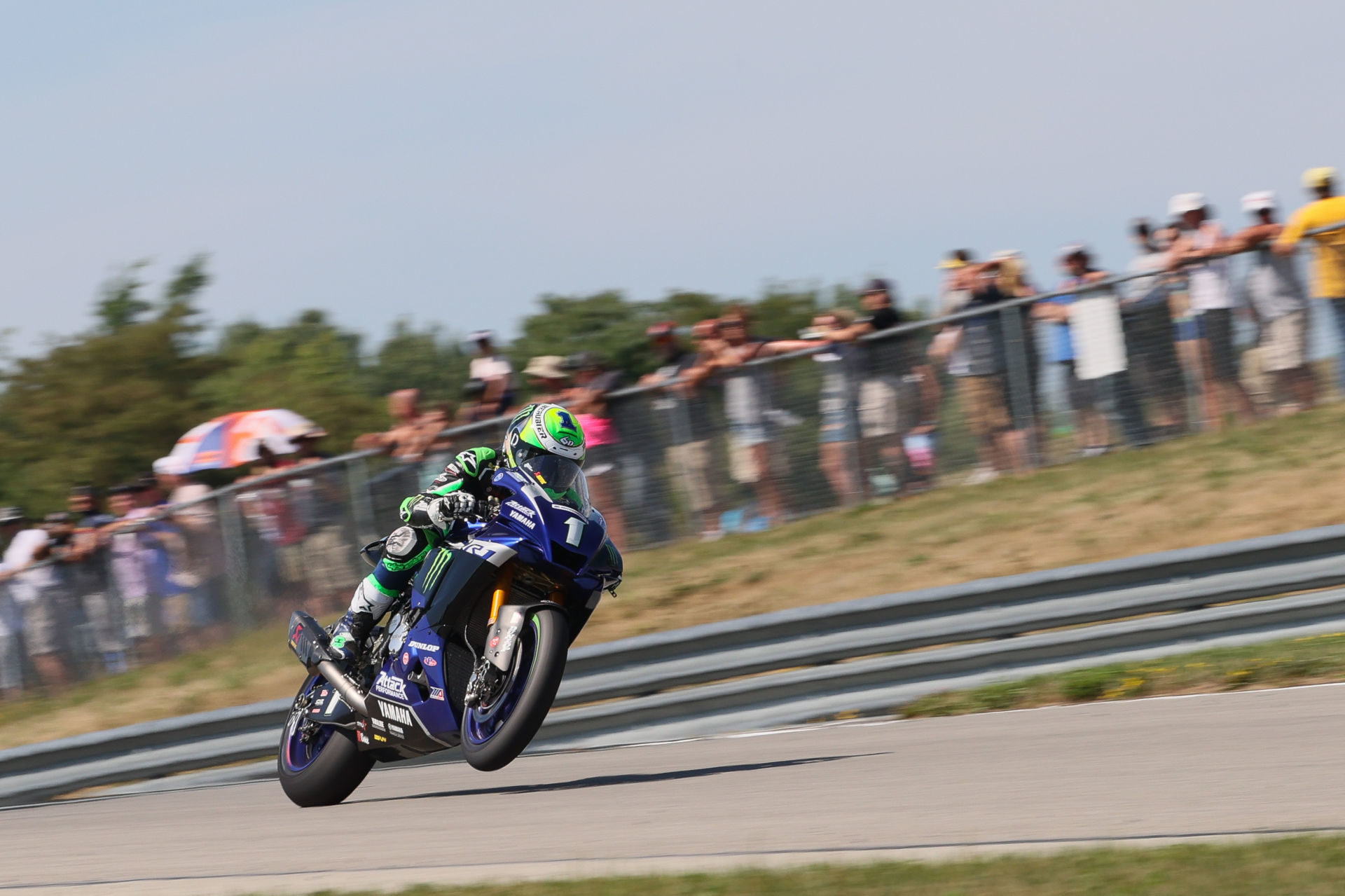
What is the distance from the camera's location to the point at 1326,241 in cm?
1181

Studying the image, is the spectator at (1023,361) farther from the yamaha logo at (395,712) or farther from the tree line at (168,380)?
the tree line at (168,380)

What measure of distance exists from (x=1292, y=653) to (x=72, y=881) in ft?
19.5

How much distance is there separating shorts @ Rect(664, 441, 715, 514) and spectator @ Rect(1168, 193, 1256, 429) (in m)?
3.67

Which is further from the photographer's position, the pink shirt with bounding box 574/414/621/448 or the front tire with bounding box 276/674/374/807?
the pink shirt with bounding box 574/414/621/448

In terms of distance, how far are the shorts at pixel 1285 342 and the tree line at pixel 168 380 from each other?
15.4m

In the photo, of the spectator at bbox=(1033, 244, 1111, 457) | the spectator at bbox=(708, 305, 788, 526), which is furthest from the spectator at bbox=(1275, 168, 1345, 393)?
the spectator at bbox=(708, 305, 788, 526)

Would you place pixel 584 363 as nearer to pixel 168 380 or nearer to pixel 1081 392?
pixel 1081 392

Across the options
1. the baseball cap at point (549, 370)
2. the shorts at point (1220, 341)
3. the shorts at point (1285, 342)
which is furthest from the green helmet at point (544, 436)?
the shorts at point (1285, 342)

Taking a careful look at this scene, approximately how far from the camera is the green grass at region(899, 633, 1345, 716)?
8.47m

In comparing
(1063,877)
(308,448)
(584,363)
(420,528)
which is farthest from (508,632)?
(308,448)

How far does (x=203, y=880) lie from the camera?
579cm

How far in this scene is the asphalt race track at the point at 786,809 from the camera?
518cm

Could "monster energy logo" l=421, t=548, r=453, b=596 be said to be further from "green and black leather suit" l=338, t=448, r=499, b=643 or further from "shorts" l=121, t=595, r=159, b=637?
"shorts" l=121, t=595, r=159, b=637

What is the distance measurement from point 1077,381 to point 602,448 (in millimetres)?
3544
